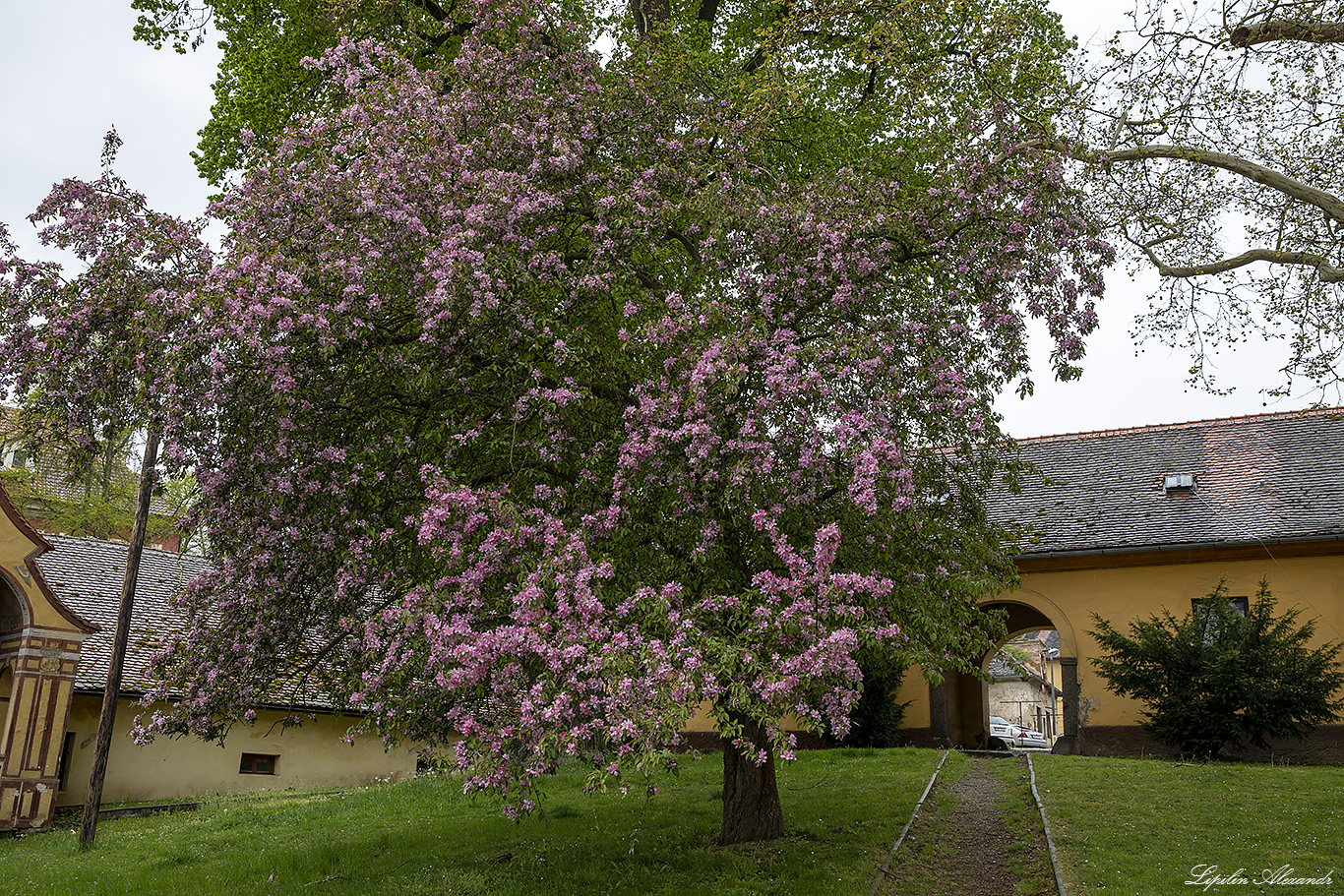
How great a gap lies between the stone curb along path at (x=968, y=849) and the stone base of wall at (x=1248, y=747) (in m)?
5.80

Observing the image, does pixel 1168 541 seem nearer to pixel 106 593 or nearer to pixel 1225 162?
pixel 1225 162

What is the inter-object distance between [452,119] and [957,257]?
5.73 meters

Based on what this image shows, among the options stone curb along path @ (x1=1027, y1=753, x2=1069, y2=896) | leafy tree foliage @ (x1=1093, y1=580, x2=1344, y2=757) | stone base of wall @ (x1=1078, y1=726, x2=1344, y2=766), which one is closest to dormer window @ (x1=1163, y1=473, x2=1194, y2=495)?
leafy tree foliage @ (x1=1093, y1=580, x2=1344, y2=757)

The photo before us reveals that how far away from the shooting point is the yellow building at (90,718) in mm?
18609

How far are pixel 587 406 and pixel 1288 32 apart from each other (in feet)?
29.2

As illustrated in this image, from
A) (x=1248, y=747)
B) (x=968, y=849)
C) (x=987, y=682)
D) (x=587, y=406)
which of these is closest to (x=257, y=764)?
(x=968, y=849)

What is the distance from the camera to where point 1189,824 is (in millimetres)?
12047

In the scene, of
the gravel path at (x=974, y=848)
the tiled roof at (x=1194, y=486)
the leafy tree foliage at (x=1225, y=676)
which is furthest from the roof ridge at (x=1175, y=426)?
the gravel path at (x=974, y=848)

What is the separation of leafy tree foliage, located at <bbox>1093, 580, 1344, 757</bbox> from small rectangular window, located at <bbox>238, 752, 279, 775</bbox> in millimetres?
19256

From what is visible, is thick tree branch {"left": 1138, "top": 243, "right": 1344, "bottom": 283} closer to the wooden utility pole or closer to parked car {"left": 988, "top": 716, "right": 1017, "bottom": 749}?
parked car {"left": 988, "top": 716, "right": 1017, "bottom": 749}

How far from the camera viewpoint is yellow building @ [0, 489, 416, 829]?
18.6 metres

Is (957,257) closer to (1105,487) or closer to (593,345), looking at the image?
(593,345)

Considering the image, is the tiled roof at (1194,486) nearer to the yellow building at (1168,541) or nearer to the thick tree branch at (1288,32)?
the yellow building at (1168,541)

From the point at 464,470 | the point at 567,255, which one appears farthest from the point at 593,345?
the point at 464,470
